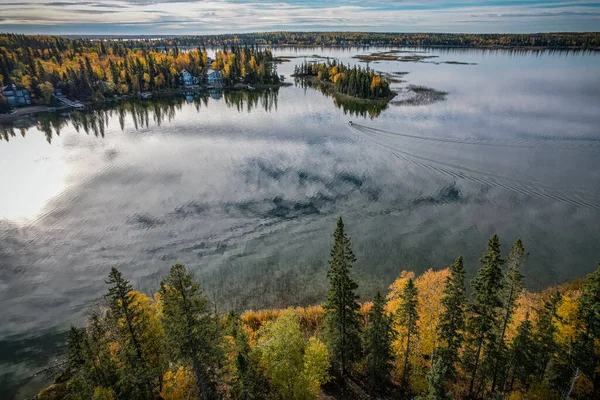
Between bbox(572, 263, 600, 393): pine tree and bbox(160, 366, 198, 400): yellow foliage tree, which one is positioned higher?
bbox(572, 263, 600, 393): pine tree

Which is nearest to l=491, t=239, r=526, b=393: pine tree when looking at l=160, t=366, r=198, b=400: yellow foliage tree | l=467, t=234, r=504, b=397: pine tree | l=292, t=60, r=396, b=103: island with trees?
l=467, t=234, r=504, b=397: pine tree

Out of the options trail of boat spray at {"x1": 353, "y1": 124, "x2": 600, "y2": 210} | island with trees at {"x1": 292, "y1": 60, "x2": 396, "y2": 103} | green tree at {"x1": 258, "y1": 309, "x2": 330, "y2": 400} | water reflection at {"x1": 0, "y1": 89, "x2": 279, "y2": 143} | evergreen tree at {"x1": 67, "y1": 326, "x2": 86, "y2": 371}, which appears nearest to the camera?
evergreen tree at {"x1": 67, "y1": 326, "x2": 86, "y2": 371}

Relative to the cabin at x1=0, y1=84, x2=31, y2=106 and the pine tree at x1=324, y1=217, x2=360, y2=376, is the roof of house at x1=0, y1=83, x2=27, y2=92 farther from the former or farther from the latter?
the pine tree at x1=324, y1=217, x2=360, y2=376

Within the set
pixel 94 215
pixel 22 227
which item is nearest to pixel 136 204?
pixel 94 215

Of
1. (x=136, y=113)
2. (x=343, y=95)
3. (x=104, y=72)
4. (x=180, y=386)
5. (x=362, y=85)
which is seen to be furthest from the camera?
(x=104, y=72)

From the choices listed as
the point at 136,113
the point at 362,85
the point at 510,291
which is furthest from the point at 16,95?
the point at 510,291

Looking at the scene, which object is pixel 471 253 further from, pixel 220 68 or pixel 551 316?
pixel 220 68

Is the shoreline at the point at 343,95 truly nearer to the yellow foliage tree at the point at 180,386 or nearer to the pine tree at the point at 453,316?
the pine tree at the point at 453,316

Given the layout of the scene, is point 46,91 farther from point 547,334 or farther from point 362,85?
point 547,334
